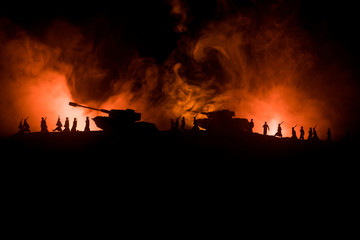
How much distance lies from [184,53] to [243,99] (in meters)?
9.96

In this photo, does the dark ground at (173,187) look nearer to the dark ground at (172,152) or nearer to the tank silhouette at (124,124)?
the dark ground at (172,152)

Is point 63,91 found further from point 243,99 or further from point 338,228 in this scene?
point 338,228

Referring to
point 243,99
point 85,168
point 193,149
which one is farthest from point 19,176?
point 243,99

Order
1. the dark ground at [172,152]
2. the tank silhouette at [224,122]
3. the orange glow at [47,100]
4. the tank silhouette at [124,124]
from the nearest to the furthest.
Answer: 1. the dark ground at [172,152]
2. the tank silhouette at [124,124]
3. the tank silhouette at [224,122]
4. the orange glow at [47,100]

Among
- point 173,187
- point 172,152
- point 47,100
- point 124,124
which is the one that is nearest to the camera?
point 173,187

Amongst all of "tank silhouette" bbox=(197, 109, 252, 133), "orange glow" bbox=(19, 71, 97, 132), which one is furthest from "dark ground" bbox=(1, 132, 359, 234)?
"orange glow" bbox=(19, 71, 97, 132)

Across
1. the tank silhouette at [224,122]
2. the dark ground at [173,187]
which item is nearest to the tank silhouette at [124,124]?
the dark ground at [173,187]

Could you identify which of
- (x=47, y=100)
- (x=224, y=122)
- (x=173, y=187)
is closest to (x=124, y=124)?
(x=224, y=122)

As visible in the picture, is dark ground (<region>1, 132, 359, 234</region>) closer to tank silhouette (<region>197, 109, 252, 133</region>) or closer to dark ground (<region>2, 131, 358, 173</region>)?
dark ground (<region>2, 131, 358, 173</region>)

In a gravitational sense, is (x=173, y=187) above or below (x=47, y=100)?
below

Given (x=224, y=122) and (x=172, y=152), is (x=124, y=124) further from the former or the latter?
(x=224, y=122)

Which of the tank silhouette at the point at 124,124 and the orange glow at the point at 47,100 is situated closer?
the tank silhouette at the point at 124,124

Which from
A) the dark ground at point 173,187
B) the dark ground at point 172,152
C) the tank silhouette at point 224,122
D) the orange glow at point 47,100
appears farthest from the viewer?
the orange glow at point 47,100

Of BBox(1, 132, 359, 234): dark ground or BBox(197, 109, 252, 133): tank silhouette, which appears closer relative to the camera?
BBox(1, 132, 359, 234): dark ground
